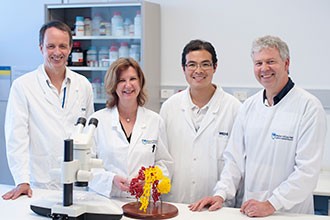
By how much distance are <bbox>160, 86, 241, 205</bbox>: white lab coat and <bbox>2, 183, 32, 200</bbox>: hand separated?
0.69m

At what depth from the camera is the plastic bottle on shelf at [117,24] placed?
3.67 meters

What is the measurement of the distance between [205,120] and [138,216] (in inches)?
27.5

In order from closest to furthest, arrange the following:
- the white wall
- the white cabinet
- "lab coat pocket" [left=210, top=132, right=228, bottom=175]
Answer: "lab coat pocket" [left=210, top=132, right=228, bottom=175] < the white wall < the white cabinet

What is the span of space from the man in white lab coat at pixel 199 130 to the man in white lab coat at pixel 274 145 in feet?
0.40

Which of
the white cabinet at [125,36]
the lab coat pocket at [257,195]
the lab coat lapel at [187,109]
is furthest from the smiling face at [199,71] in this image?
the white cabinet at [125,36]

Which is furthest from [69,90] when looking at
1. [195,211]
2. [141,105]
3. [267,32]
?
[267,32]

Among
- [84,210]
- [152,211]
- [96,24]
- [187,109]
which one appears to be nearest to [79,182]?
[84,210]

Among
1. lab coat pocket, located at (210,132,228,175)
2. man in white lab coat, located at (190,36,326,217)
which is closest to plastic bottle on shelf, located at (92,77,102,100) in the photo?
lab coat pocket, located at (210,132,228,175)

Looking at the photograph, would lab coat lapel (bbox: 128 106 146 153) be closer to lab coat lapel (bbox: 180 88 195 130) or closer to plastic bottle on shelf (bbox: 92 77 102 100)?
lab coat lapel (bbox: 180 88 195 130)

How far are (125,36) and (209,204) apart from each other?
194 cm

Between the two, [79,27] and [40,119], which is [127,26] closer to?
[79,27]

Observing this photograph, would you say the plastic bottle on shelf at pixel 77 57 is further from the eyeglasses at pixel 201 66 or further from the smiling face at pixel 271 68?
the smiling face at pixel 271 68

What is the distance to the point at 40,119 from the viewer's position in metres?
2.48

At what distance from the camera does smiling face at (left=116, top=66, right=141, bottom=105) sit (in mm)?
2320
